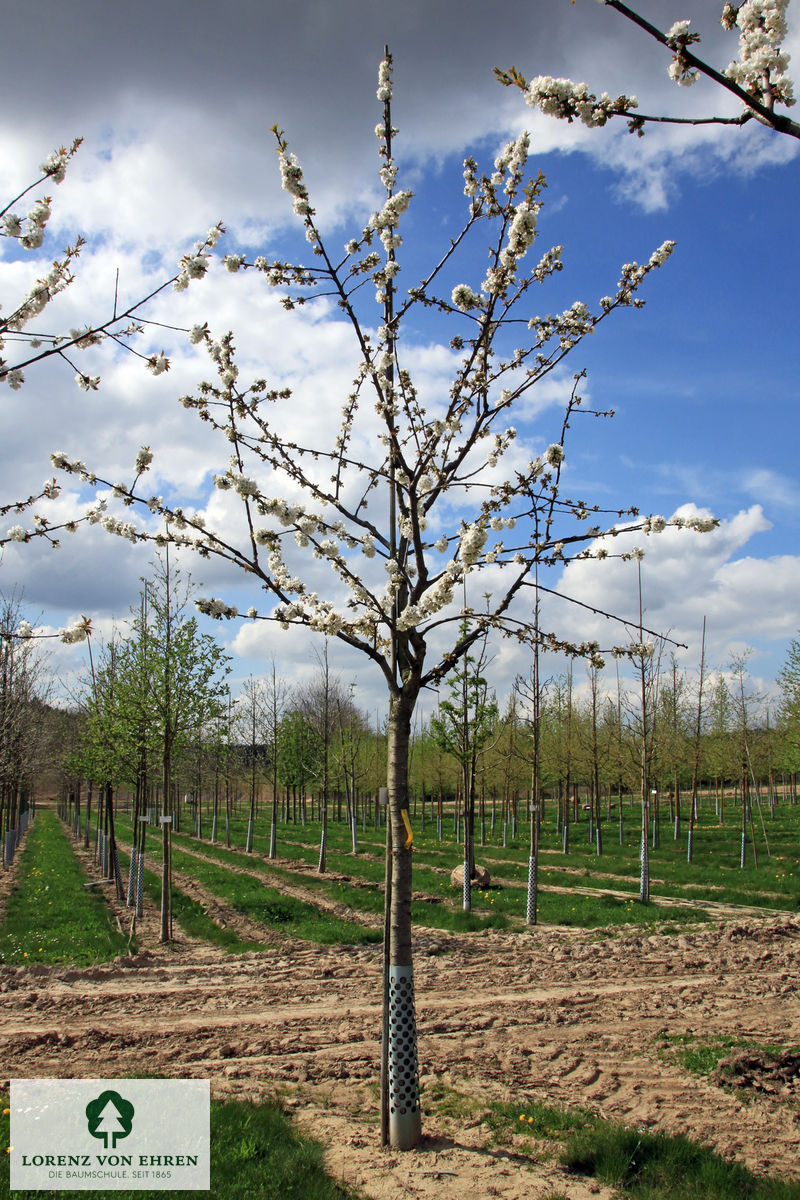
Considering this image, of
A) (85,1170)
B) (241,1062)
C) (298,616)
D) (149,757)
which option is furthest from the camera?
(149,757)

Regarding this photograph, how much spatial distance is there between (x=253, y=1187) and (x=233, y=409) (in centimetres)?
516

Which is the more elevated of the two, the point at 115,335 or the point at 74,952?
the point at 115,335

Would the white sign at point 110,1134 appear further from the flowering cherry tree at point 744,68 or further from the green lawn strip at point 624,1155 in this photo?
the flowering cherry tree at point 744,68

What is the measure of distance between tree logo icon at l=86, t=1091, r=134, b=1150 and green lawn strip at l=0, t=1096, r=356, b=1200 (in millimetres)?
556

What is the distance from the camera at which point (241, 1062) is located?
6703mm

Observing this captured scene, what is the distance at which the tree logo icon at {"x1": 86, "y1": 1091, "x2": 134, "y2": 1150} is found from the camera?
16.5 feet

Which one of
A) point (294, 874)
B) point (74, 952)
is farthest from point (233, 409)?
point (294, 874)

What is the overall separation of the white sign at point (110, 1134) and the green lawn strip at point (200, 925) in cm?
568

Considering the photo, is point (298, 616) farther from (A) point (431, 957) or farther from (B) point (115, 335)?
(A) point (431, 957)

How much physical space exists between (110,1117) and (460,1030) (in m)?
3.70

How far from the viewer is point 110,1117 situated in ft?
17.2

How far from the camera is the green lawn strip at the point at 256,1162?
4.28m

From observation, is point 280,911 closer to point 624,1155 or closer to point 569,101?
point 624,1155

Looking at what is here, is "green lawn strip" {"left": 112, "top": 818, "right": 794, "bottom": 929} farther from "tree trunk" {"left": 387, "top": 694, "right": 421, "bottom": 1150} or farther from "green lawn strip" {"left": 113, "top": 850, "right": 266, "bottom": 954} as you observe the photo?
"tree trunk" {"left": 387, "top": 694, "right": 421, "bottom": 1150}
